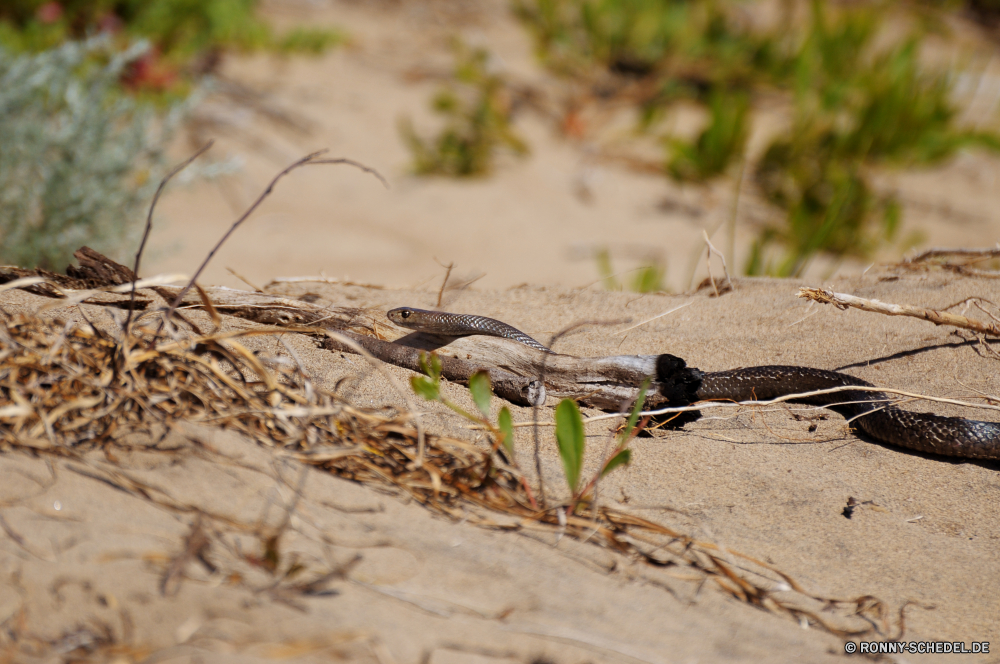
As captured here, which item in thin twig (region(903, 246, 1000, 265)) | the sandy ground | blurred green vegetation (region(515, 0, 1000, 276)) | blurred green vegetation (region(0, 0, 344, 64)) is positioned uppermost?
blurred green vegetation (region(515, 0, 1000, 276))

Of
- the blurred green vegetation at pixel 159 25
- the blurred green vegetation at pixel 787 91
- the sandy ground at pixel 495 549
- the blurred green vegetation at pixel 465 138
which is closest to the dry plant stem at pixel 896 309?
the sandy ground at pixel 495 549

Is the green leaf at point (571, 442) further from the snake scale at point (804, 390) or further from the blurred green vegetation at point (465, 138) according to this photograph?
the blurred green vegetation at point (465, 138)

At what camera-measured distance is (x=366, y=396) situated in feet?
6.94

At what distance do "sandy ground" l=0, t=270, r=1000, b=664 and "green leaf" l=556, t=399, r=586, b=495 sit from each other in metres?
0.17

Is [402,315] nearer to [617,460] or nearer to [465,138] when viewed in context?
[617,460]

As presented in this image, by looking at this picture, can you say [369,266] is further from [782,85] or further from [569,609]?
[782,85]

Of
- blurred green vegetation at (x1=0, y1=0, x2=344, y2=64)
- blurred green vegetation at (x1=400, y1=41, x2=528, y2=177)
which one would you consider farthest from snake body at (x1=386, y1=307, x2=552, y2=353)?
blurred green vegetation at (x1=0, y1=0, x2=344, y2=64)

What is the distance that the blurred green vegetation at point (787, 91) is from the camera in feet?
20.5

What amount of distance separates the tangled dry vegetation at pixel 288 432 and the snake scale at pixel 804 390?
0.64 meters

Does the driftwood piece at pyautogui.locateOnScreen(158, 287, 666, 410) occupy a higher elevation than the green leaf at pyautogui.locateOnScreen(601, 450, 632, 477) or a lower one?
higher

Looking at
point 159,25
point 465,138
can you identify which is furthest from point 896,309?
point 159,25

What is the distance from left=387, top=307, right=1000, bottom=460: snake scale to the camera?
222 cm

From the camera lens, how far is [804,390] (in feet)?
7.92

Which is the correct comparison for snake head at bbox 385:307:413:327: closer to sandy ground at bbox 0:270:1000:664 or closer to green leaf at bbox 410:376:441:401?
sandy ground at bbox 0:270:1000:664
